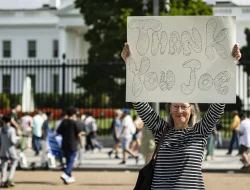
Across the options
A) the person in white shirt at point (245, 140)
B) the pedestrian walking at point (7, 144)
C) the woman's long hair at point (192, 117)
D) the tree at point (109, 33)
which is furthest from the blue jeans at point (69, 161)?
the tree at point (109, 33)

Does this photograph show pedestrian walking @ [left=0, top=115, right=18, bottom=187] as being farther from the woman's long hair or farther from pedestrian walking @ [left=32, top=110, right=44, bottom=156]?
the woman's long hair

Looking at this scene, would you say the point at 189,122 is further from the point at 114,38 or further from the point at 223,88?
the point at 114,38

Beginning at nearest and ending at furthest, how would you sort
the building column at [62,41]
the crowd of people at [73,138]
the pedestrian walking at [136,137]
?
1. the crowd of people at [73,138]
2. the pedestrian walking at [136,137]
3. the building column at [62,41]

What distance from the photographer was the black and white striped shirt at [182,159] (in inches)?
231

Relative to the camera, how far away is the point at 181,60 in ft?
21.2

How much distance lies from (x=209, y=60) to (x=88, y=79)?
30072 millimetres

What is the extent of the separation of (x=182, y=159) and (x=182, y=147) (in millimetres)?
90

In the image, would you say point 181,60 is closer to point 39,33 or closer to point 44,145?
point 44,145

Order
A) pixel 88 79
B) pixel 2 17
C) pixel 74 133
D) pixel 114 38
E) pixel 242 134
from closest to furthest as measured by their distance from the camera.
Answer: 1. pixel 74 133
2. pixel 242 134
3. pixel 114 38
4. pixel 88 79
5. pixel 2 17

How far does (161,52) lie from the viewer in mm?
6477

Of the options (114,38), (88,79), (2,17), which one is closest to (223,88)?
(114,38)

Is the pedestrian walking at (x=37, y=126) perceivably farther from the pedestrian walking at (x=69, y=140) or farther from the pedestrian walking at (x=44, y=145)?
the pedestrian walking at (x=69, y=140)

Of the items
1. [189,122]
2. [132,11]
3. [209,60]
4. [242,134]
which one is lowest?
[242,134]

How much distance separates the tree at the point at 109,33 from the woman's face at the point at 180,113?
2640 cm
